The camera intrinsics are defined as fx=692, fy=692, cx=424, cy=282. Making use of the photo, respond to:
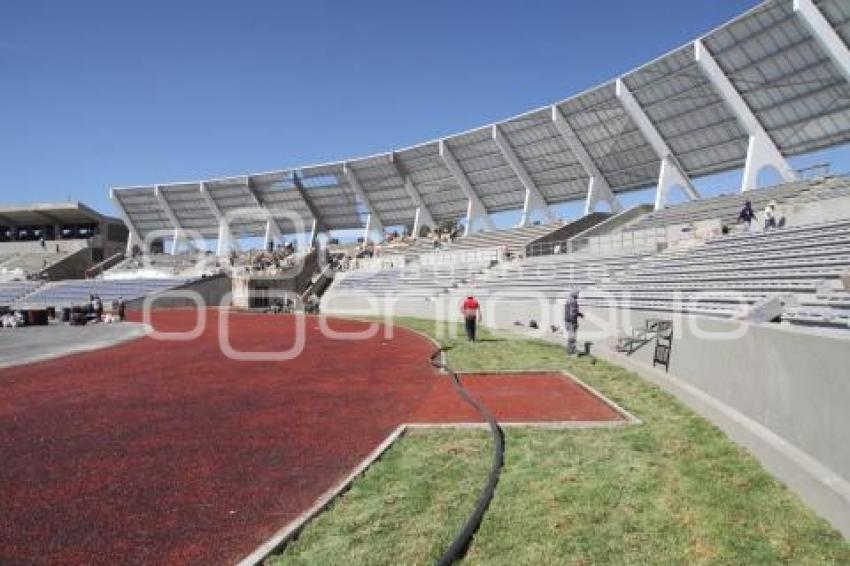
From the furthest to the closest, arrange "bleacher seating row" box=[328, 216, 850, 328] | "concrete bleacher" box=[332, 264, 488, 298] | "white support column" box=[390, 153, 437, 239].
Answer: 1. "white support column" box=[390, 153, 437, 239]
2. "concrete bleacher" box=[332, 264, 488, 298]
3. "bleacher seating row" box=[328, 216, 850, 328]

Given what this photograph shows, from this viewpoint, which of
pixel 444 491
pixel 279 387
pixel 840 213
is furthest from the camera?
pixel 840 213

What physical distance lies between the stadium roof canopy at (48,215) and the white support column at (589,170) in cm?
5549

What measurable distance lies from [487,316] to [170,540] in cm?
2441

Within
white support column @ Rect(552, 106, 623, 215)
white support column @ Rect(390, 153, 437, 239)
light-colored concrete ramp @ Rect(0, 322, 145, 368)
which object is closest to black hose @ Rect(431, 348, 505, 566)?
light-colored concrete ramp @ Rect(0, 322, 145, 368)

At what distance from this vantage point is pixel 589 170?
4666 centimetres

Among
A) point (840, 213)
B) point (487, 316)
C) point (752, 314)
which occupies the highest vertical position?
point (840, 213)

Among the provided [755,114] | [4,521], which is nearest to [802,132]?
[755,114]

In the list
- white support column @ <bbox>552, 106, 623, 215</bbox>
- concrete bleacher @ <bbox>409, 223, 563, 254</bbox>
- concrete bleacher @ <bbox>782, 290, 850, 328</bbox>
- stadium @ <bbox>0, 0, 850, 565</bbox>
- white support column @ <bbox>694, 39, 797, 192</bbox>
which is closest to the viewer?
stadium @ <bbox>0, 0, 850, 565</bbox>

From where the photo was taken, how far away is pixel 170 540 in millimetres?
5230

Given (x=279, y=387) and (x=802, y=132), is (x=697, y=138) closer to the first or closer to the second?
(x=802, y=132)

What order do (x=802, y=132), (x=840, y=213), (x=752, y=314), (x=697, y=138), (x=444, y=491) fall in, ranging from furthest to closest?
1. (x=697, y=138)
2. (x=802, y=132)
3. (x=840, y=213)
4. (x=752, y=314)
5. (x=444, y=491)

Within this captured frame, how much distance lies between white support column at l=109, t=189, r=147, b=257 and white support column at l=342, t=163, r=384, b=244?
27.6 metres

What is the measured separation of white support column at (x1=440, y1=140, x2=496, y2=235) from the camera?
5512cm

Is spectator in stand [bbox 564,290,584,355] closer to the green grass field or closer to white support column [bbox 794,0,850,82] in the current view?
the green grass field
